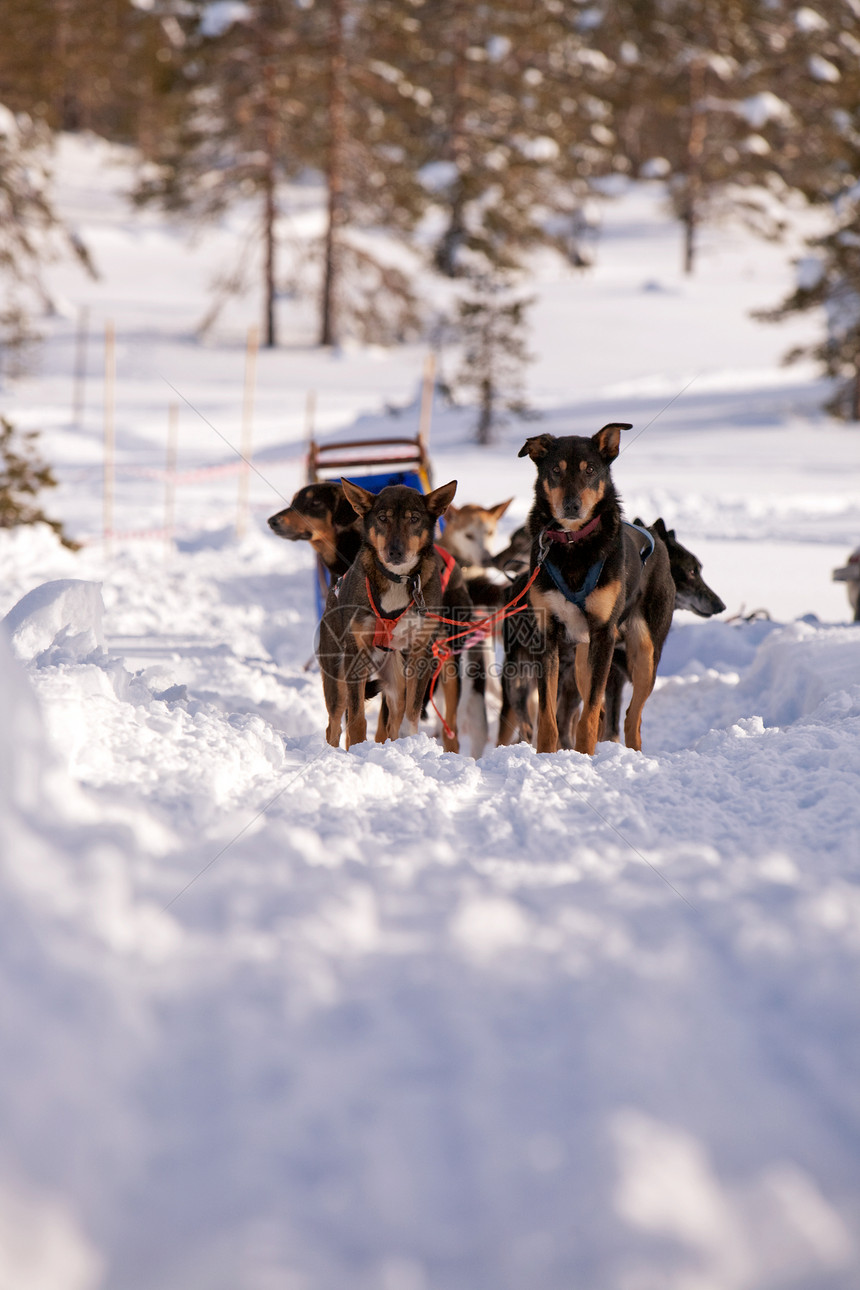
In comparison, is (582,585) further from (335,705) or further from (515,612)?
(335,705)

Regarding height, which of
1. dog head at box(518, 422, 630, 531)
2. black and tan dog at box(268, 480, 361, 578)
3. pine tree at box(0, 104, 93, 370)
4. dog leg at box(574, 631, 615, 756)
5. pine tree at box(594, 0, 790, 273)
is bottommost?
dog leg at box(574, 631, 615, 756)

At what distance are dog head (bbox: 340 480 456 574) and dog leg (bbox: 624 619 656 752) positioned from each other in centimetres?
111

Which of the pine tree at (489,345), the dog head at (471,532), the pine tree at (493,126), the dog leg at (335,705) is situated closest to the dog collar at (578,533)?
the dog leg at (335,705)

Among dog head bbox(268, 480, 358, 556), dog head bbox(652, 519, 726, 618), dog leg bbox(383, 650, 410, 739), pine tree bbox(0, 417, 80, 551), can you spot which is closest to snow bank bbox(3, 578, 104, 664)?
dog leg bbox(383, 650, 410, 739)

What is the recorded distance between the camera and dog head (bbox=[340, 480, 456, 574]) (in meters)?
4.48

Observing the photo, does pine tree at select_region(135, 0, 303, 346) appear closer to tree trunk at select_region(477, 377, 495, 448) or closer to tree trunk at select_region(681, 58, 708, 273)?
tree trunk at select_region(477, 377, 495, 448)

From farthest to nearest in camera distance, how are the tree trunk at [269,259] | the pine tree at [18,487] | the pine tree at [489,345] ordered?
1. the tree trunk at [269,259]
2. the pine tree at [489,345]
3. the pine tree at [18,487]

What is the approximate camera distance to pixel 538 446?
179 inches

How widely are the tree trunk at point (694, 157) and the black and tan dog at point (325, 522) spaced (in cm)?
3398

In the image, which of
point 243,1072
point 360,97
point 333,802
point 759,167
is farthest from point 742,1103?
point 759,167

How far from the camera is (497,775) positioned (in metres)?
3.62

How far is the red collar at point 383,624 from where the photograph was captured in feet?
15.3

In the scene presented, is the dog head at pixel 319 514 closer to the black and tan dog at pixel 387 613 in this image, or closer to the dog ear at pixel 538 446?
the black and tan dog at pixel 387 613

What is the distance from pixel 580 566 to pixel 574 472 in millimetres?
393
